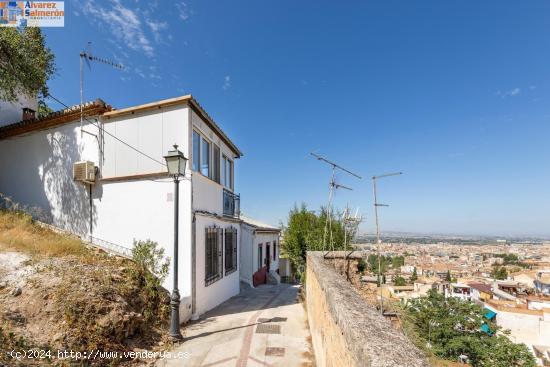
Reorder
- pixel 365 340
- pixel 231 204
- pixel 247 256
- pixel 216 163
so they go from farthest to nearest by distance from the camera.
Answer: pixel 247 256, pixel 231 204, pixel 216 163, pixel 365 340

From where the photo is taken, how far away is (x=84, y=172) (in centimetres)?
930

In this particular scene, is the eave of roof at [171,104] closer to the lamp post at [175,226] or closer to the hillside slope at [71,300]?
the lamp post at [175,226]

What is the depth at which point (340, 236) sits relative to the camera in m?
11.6

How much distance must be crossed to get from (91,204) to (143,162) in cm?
246

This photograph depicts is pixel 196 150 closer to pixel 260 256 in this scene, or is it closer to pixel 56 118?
pixel 56 118

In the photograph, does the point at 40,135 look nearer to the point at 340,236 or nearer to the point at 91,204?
the point at 91,204

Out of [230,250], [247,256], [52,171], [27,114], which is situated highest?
[27,114]

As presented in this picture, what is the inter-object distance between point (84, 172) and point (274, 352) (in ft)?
25.9

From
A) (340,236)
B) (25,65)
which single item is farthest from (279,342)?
(25,65)

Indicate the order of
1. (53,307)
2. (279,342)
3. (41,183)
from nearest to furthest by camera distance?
1. (53,307)
2. (279,342)
3. (41,183)

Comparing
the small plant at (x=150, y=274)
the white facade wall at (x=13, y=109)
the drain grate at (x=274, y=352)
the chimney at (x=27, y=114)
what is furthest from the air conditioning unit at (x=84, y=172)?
the drain grate at (x=274, y=352)

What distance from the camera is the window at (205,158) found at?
32.0 feet

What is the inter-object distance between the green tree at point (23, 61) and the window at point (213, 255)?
6.84 metres

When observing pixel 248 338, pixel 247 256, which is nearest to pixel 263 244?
pixel 247 256
